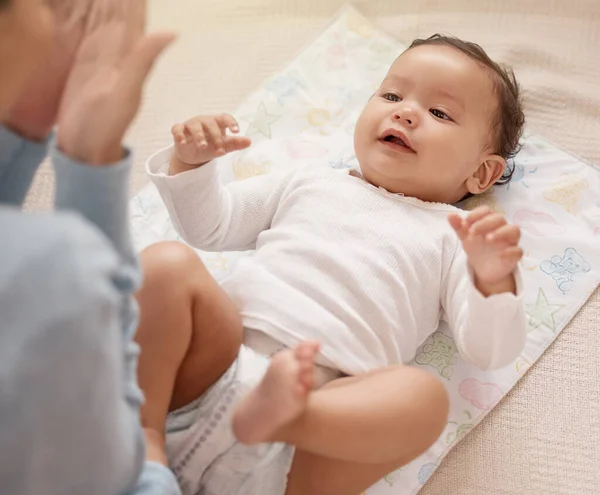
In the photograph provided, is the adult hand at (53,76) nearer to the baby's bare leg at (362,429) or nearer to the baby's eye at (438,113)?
the baby's bare leg at (362,429)

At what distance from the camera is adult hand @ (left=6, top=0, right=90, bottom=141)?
0.62 metres

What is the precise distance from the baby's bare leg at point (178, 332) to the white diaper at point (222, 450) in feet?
0.07

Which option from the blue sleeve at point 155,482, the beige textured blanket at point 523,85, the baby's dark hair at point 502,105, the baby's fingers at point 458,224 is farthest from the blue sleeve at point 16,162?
the baby's dark hair at point 502,105

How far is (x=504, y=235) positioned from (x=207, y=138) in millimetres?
422

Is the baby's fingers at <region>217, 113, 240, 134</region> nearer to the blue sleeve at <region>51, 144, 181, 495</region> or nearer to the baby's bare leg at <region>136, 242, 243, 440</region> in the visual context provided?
the baby's bare leg at <region>136, 242, 243, 440</region>

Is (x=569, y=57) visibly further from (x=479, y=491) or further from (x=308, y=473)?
(x=308, y=473)

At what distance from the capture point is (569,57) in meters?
1.38

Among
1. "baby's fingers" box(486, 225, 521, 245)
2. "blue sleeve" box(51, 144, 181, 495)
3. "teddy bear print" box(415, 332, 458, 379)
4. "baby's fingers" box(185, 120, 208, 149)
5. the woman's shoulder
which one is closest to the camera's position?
the woman's shoulder

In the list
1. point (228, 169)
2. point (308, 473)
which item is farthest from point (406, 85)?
point (308, 473)

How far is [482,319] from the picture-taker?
89 centimetres

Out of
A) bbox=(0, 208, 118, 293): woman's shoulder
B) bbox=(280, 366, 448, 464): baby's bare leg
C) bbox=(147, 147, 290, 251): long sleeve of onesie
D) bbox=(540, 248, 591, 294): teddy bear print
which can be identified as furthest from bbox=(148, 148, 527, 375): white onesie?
bbox=(0, 208, 118, 293): woman's shoulder

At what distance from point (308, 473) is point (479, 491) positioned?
283mm

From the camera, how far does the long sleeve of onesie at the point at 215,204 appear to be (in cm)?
99

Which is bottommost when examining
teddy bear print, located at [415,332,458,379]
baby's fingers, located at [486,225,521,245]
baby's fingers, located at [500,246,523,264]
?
teddy bear print, located at [415,332,458,379]
